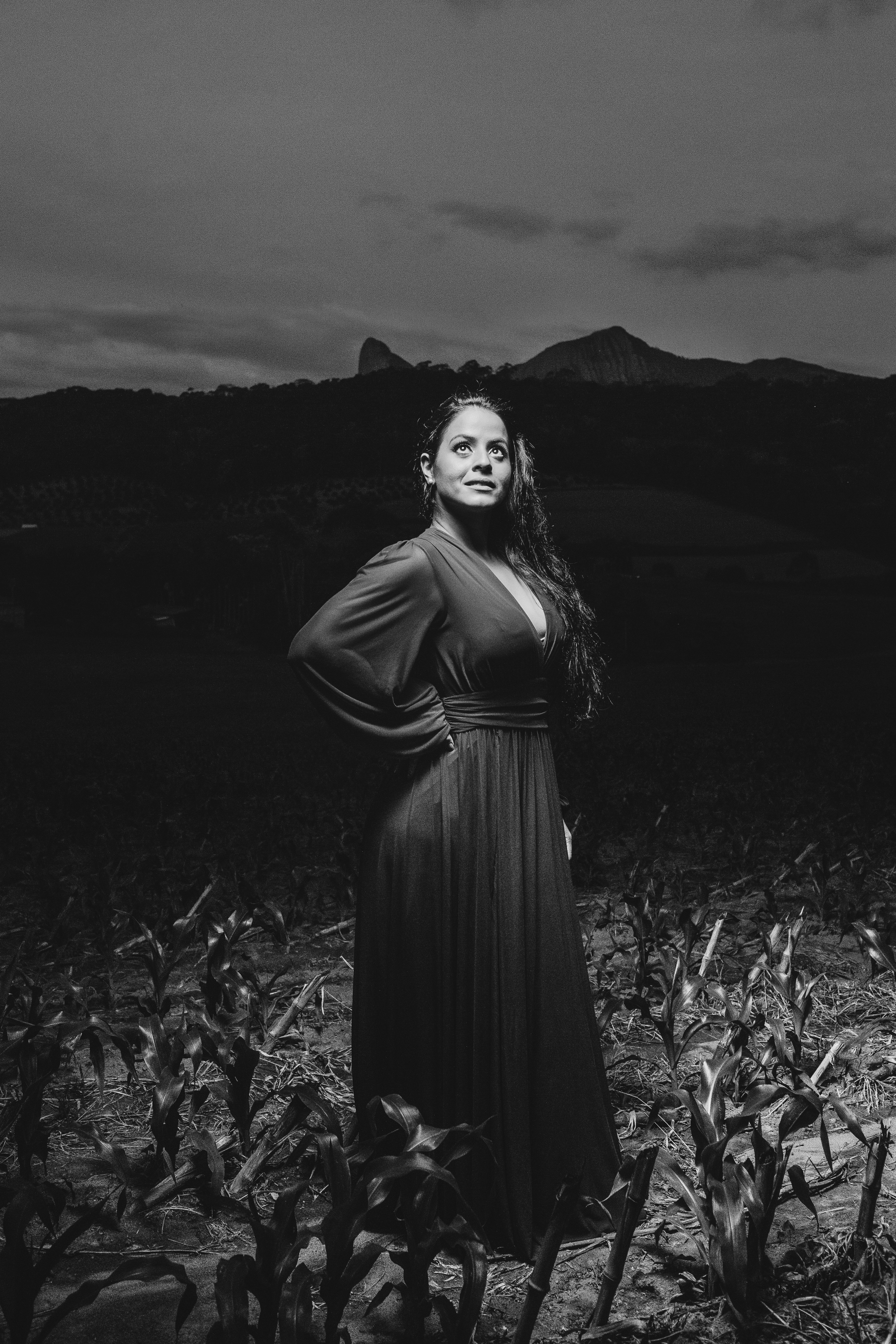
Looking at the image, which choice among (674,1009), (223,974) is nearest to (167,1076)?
(223,974)

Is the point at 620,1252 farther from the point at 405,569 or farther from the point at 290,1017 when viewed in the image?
the point at 290,1017

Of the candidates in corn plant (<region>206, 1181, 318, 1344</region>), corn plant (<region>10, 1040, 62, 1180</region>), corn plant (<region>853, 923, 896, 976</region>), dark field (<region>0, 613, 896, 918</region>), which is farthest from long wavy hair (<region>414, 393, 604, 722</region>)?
dark field (<region>0, 613, 896, 918</region>)

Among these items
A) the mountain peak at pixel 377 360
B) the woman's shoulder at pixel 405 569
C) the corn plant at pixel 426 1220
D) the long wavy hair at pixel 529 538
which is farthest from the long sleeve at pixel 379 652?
the mountain peak at pixel 377 360

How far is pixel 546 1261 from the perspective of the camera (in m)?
1.72

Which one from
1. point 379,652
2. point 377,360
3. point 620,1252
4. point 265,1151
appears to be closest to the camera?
point 620,1252

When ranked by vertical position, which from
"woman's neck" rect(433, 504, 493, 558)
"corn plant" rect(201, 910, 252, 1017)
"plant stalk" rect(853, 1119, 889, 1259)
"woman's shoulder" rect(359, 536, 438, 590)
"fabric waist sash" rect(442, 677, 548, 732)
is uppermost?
"woman's neck" rect(433, 504, 493, 558)

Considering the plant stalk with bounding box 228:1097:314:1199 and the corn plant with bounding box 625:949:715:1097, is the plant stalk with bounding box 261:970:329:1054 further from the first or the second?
the corn plant with bounding box 625:949:715:1097

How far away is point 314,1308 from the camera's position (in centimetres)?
198

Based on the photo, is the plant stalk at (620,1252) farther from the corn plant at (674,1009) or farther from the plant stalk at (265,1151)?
the corn plant at (674,1009)

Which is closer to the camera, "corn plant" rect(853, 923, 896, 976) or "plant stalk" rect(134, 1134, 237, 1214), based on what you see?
"plant stalk" rect(134, 1134, 237, 1214)

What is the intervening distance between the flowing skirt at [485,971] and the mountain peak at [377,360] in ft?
22.2

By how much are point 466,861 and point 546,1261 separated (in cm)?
68

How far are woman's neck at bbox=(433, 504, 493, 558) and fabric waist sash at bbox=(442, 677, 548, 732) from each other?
0.29 metres

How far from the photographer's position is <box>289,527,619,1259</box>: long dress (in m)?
2.05
